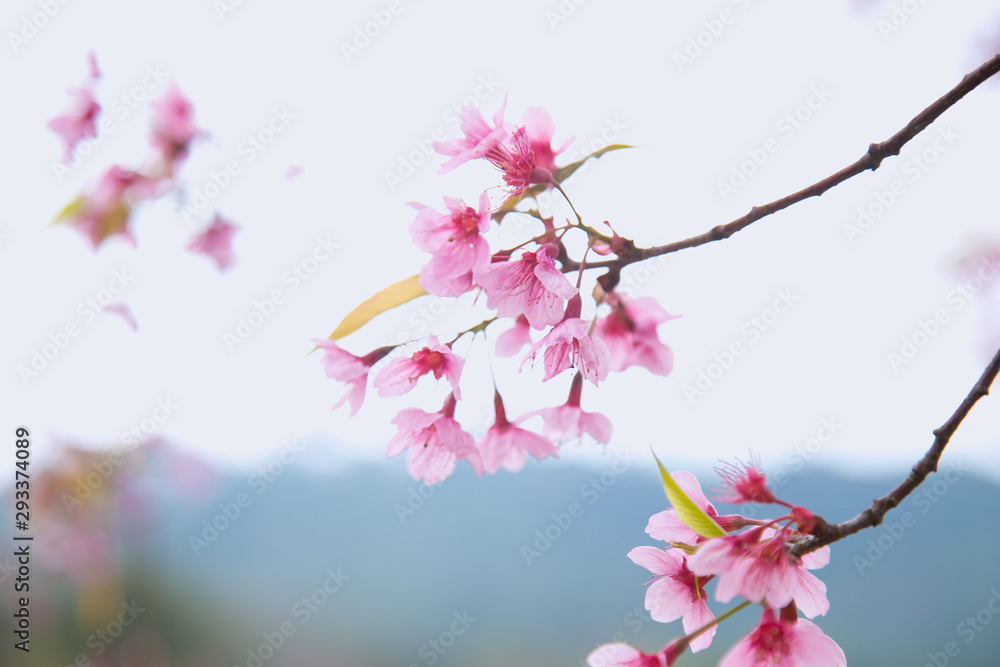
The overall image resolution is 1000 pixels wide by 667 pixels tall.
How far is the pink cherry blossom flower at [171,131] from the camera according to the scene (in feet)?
4.58

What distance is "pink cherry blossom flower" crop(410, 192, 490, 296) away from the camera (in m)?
0.65

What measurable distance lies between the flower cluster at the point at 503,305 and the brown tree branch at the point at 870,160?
9 cm

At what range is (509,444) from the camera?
0.80m

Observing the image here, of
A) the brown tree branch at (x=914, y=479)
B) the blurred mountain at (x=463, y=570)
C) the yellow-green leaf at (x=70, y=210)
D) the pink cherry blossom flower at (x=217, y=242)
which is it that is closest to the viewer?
the brown tree branch at (x=914, y=479)

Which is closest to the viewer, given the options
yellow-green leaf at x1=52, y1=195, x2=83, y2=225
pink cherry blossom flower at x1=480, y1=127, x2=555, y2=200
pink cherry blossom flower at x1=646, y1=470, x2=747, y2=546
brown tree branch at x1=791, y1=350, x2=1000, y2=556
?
brown tree branch at x1=791, y1=350, x2=1000, y2=556

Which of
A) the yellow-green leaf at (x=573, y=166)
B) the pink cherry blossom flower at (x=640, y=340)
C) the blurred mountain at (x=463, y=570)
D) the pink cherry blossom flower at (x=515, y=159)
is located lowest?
the blurred mountain at (x=463, y=570)

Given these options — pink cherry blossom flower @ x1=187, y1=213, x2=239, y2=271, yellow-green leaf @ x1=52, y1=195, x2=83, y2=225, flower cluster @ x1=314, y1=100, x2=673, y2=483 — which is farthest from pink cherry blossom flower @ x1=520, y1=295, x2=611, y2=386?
pink cherry blossom flower @ x1=187, y1=213, x2=239, y2=271

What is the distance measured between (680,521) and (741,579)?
10cm

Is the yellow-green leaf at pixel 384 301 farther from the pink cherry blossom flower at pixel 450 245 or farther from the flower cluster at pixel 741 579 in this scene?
the flower cluster at pixel 741 579

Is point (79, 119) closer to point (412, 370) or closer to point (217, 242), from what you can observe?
point (217, 242)

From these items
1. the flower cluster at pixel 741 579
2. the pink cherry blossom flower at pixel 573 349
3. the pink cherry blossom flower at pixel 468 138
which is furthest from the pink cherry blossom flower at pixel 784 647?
the pink cherry blossom flower at pixel 468 138

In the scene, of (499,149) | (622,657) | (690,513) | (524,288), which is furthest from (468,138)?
(622,657)

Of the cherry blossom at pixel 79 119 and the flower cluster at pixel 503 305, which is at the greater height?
the flower cluster at pixel 503 305

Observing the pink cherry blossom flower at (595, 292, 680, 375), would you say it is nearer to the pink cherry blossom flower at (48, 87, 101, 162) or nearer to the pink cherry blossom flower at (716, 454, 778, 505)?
the pink cherry blossom flower at (716, 454, 778, 505)
